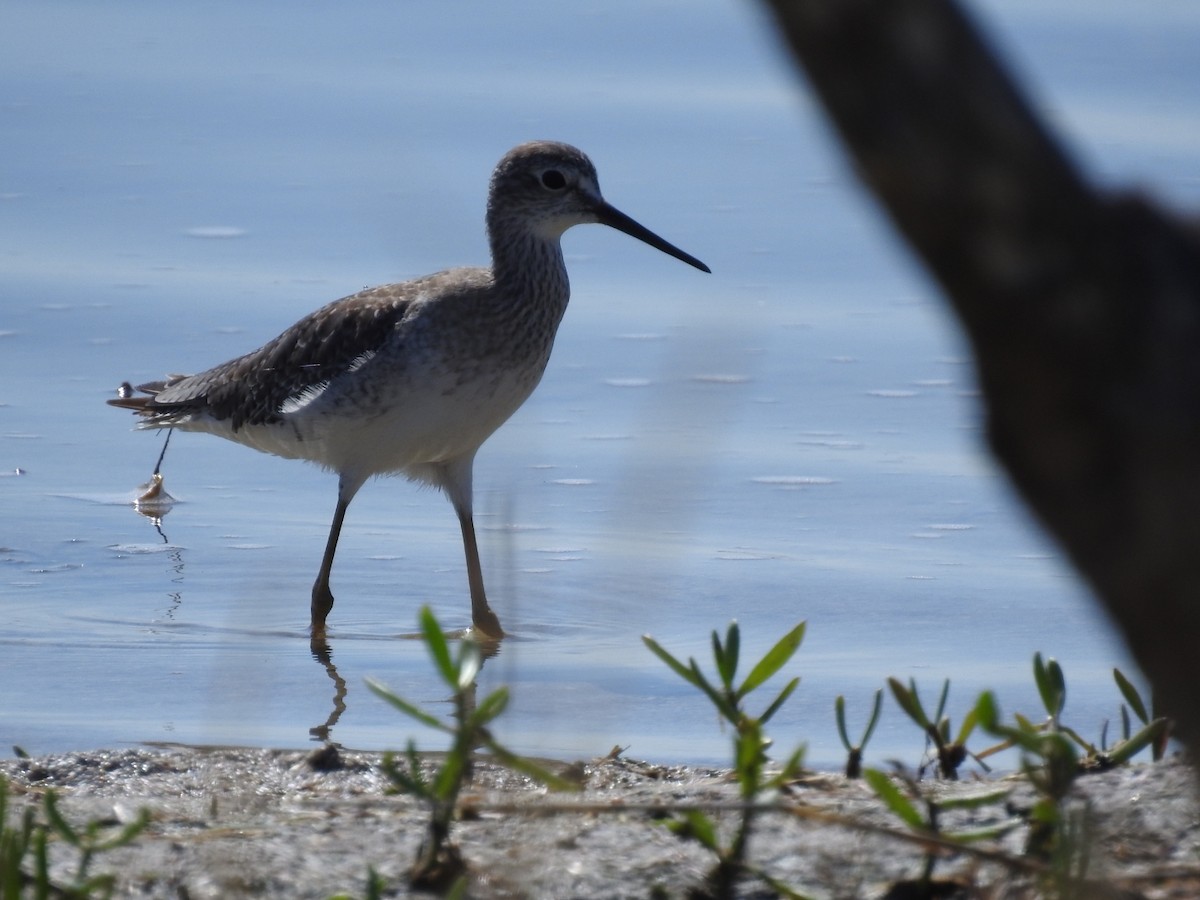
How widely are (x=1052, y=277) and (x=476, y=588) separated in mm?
4700

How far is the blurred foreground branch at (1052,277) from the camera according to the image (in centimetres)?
146

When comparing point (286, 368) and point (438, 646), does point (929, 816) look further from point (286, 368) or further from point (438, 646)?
point (286, 368)

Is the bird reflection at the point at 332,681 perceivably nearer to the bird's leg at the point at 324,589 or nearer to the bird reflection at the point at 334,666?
the bird reflection at the point at 334,666

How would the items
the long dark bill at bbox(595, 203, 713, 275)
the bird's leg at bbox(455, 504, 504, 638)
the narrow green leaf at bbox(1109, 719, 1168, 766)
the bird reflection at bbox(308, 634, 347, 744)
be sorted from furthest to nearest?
the long dark bill at bbox(595, 203, 713, 275)
the bird's leg at bbox(455, 504, 504, 638)
the bird reflection at bbox(308, 634, 347, 744)
the narrow green leaf at bbox(1109, 719, 1168, 766)

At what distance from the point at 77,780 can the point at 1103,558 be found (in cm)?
276

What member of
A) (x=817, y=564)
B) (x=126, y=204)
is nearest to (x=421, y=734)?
(x=817, y=564)

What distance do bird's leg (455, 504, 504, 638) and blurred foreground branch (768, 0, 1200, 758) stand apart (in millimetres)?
4290

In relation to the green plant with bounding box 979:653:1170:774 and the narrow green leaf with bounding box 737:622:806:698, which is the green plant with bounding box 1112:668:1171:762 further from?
the narrow green leaf with bounding box 737:622:806:698

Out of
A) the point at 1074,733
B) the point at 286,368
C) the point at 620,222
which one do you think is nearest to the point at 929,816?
the point at 1074,733

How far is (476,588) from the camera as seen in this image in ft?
19.9

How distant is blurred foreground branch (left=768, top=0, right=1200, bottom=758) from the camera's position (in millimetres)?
1456

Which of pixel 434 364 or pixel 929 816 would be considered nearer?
pixel 929 816

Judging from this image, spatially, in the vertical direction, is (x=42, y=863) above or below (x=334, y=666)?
below

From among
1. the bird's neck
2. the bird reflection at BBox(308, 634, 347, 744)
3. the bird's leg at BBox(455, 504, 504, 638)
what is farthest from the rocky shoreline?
the bird's neck
